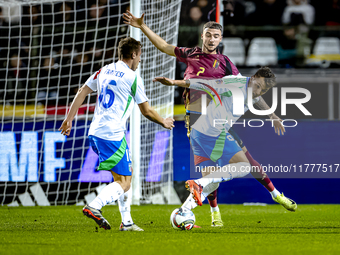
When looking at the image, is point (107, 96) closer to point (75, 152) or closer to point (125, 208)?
point (125, 208)

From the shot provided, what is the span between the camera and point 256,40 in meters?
11.1

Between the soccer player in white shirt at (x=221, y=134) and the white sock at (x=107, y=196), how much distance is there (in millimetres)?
592

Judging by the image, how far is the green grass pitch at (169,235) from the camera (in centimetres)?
286

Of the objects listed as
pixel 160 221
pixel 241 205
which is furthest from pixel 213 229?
pixel 241 205

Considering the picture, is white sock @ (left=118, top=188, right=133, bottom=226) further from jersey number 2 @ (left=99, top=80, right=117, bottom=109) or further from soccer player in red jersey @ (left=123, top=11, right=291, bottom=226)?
soccer player in red jersey @ (left=123, top=11, right=291, bottom=226)

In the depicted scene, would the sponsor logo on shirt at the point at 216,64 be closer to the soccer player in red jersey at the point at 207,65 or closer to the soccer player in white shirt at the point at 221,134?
the soccer player in red jersey at the point at 207,65

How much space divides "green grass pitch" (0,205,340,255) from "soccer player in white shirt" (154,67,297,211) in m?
0.40

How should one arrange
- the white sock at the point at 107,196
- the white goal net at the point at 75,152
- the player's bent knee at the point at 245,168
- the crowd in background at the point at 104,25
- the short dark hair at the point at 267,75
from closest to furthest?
the white sock at the point at 107,196 < the player's bent knee at the point at 245,168 < the short dark hair at the point at 267,75 < the white goal net at the point at 75,152 < the crowd in background at the point at 104,25

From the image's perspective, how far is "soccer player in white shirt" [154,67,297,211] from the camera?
13.4ft

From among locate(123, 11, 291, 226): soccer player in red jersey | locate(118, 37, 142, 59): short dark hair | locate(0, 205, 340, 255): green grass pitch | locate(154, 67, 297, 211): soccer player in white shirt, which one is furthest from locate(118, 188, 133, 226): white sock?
locate(118, 37, 142, 59): short dark hair

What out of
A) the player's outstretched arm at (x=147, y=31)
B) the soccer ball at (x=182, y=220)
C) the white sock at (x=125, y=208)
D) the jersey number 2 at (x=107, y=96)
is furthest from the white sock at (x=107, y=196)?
the player's outstretched arm at (x=147, y=31)

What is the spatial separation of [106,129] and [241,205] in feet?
11.8

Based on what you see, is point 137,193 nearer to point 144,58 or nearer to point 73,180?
point 73,180

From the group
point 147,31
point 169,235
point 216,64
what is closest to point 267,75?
point 216,64
